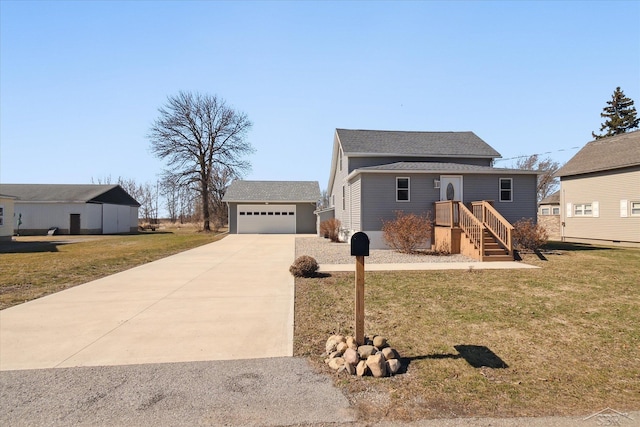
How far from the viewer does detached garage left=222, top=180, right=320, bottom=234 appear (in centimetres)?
3238

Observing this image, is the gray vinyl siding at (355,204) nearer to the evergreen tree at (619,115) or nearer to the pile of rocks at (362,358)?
the pile of rocks at (362,358)

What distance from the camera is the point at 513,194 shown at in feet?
58.4

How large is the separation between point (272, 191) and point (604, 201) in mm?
24531

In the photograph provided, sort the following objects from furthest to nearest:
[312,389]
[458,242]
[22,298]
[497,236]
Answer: [458,242] < [497,236] < [22,298] < [312,389]

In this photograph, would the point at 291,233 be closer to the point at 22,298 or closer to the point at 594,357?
the point at 22,298

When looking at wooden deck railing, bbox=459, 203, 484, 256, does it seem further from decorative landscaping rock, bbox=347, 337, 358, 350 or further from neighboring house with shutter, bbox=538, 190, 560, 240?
neighboring house with shutter, bbox=538, 190, 560, 240

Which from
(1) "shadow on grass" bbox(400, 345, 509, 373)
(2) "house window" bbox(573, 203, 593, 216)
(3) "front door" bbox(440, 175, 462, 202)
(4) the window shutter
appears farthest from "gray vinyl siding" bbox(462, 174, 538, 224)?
(1) "shadow on grass" bbox(400, 345, 509, 373)

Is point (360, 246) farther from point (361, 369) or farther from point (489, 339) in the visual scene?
point (489, 339)

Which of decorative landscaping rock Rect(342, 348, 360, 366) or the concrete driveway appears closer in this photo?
decorative landscaping rock Rect(342, 348, 360, 366)

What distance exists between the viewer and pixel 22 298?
24.8ft

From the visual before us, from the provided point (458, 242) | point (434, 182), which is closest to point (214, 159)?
point (434, 182)

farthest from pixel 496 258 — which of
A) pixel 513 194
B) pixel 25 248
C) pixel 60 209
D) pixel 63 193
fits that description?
pixel 63 193

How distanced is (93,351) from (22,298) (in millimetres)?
4344

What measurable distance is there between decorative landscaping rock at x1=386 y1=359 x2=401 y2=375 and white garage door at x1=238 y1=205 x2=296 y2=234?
94.7ft
